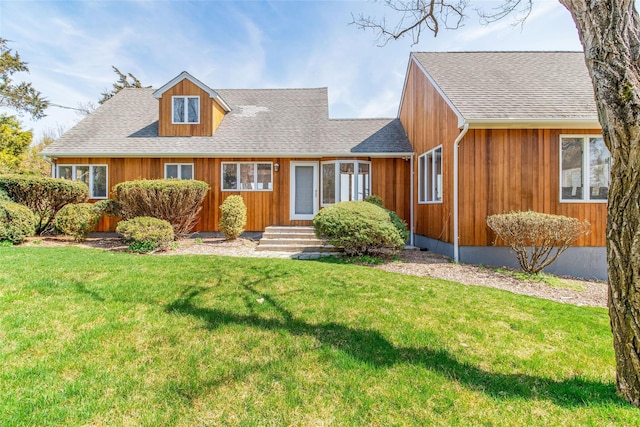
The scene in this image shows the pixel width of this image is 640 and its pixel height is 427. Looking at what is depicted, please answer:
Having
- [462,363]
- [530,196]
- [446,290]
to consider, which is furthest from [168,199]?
[530,196]

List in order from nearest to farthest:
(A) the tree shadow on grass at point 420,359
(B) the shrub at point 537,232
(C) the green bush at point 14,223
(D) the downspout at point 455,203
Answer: (A) the tree shadow on grass at point 420,359, (B) the shrub at point 537,232, (D) the downspout at point 455,203, (C) the green bush at point 14,223

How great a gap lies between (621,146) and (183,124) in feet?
41.7

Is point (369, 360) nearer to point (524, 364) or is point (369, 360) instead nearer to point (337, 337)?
point (337, 337)

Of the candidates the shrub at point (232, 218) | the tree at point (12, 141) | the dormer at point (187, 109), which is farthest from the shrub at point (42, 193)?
the tree at point (12, 141)

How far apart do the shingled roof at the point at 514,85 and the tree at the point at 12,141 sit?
76.0 feet

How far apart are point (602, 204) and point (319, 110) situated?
10470 mm

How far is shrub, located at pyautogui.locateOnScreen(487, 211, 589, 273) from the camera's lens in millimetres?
6148

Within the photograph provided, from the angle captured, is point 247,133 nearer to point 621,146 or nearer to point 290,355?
point 290,355

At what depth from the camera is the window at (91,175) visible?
10.8m

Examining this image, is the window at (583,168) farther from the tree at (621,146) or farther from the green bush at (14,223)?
the green bush at (14,223)

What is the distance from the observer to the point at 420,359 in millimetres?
2689

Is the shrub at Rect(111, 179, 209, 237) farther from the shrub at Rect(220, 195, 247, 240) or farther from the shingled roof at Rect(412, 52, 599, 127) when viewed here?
the shingled roof at Rect(412, 52, 599, 127)

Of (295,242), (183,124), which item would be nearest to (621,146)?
(295,242)

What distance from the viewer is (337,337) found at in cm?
308
